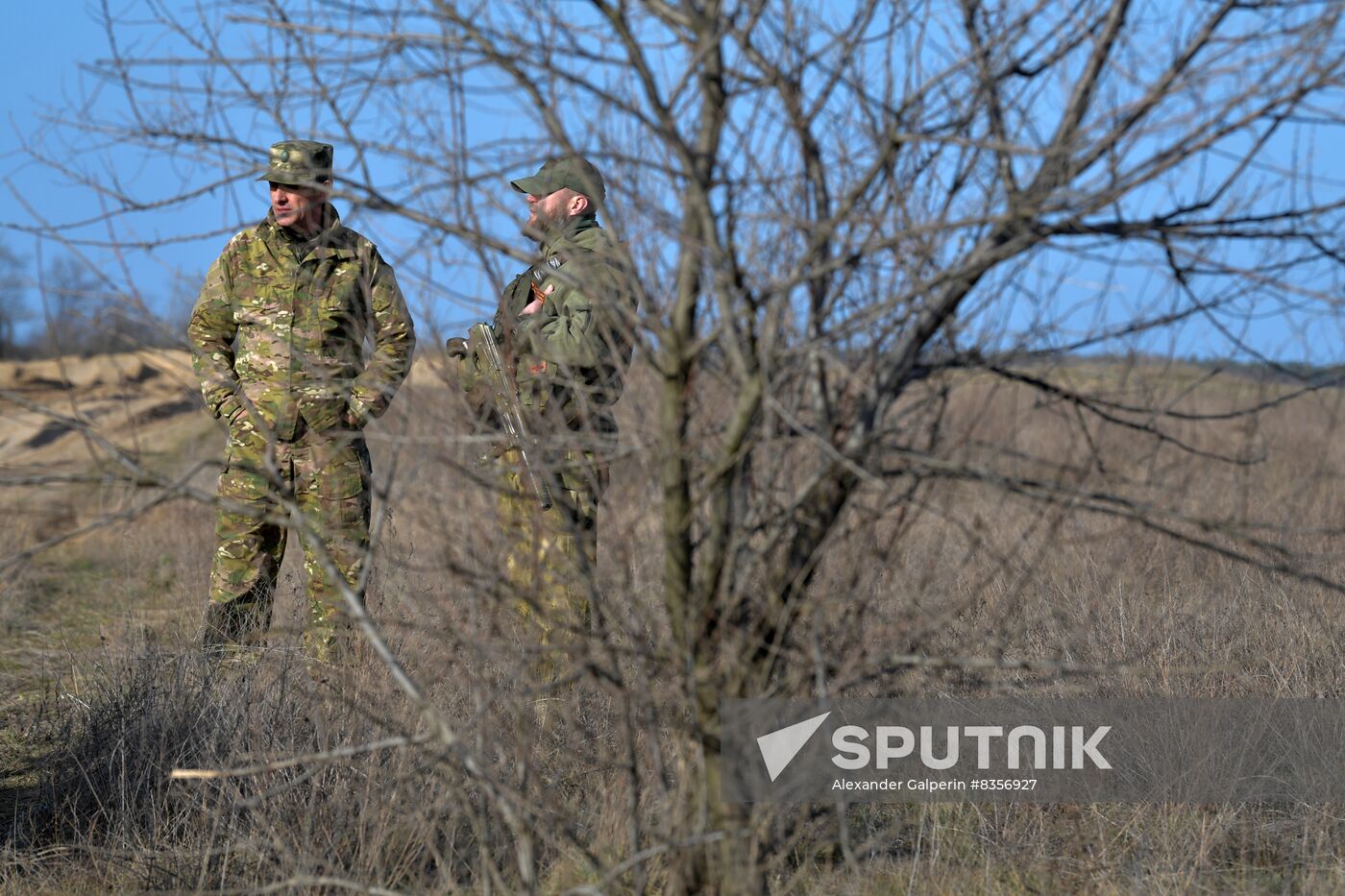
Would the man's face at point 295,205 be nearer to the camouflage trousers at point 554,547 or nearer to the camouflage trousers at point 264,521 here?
the camouflage trousers at point 264,521

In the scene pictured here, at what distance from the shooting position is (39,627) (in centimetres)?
707

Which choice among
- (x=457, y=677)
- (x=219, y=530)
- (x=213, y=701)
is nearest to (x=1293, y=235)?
(x=457, y=677)

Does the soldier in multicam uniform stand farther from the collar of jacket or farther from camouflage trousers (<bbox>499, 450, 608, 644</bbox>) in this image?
camouflage trousers (<bbox>499, 450, 608, 644</bbox>)

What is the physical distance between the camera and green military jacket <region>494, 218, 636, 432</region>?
102 inches

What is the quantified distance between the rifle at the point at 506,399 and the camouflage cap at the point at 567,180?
16.4 inches

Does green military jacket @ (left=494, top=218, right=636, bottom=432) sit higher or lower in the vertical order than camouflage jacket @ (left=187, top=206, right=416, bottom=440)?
lower

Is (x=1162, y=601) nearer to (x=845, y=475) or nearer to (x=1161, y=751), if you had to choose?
(x=1161, y=751)

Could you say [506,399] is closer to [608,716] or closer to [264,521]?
[608,716]

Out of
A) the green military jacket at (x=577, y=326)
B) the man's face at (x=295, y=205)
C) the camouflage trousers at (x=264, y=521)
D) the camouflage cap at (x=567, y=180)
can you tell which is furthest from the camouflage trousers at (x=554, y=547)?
the man's face at (x=295, y=205)

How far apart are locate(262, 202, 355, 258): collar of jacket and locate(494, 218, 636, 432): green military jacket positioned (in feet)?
2.75

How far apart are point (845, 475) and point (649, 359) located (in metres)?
0.49

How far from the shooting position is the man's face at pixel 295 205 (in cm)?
497

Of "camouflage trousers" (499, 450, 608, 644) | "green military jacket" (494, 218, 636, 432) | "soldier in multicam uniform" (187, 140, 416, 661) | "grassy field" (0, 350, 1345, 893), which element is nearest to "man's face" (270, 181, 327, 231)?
"soldier in multicam uniform" (187, 140, 416, 661)

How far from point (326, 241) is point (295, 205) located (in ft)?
0.83
